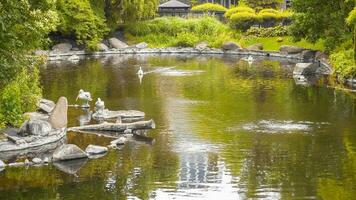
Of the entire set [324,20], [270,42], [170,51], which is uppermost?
[324,20]

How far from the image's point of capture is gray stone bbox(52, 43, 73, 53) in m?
77.6

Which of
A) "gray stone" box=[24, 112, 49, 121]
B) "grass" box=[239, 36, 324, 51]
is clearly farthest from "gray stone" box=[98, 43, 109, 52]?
"gray stone" box=[24, 112, 49, 121]

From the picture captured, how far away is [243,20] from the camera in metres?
86.4

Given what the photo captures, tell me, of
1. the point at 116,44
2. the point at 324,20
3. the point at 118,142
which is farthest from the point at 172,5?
the point at 118,142

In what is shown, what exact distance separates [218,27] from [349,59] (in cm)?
3811

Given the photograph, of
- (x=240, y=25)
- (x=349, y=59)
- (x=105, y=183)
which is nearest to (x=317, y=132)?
(x=105, y=183)

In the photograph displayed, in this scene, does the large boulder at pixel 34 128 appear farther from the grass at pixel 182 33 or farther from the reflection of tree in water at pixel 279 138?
the grass at pixel 182 33

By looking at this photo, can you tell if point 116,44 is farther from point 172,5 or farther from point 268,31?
point 172,5

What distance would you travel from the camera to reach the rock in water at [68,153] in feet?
88.0

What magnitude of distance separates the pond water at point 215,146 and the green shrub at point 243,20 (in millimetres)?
33906

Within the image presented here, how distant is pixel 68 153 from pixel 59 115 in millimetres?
4313

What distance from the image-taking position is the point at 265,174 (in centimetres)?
2488

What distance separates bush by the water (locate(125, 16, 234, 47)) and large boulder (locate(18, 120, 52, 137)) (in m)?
56.3

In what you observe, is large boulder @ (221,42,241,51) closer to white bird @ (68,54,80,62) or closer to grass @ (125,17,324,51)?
grass @ (125,17,324,51)
